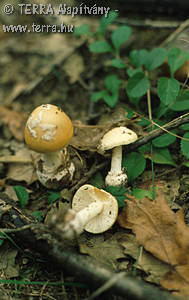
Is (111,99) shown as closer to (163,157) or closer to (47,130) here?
(163,157)

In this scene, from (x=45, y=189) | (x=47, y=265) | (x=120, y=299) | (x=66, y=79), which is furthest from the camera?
(x=66, y=79)

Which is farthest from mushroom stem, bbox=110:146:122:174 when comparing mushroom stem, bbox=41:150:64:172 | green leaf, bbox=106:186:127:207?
mushroom stem, bbox=41:150:64:172

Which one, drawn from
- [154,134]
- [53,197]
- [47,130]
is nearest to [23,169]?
[53,197]

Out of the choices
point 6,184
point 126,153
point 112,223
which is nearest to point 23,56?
point 6,184

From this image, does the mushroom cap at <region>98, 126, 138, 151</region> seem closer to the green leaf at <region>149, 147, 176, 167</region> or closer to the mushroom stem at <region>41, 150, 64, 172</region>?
the green leaf at <region>149, 147, 176, 167</region>

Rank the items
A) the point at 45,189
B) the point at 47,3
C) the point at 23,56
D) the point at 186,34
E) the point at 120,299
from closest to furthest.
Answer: the point at 120,299
the point at 45,189
the point at 186,34
the point at 23,56
the point at 47,3

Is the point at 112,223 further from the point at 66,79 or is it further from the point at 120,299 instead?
the point at 66,79

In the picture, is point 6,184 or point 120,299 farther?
point 6,184
